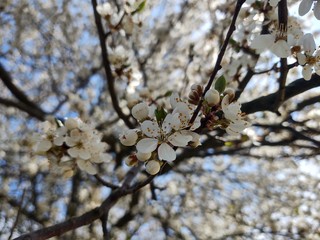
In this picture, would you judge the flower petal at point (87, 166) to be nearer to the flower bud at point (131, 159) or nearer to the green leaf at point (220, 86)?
the flower bud at point (131, 159)

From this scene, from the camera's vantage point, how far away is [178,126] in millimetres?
1178

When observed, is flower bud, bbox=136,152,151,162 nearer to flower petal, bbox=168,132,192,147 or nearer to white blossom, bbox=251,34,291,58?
flower petal, bbox=168,132,192,147

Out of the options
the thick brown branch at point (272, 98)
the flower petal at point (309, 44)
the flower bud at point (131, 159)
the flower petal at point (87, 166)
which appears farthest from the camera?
the flower petal at point (87, 166)

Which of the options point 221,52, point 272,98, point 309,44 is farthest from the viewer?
point 272,98

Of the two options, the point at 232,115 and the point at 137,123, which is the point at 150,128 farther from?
the point at 137,123

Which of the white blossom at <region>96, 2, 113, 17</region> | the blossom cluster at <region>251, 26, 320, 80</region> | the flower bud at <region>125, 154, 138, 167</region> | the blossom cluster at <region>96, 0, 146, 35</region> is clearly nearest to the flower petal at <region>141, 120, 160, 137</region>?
the flower bud at <region>125, 154, 138, 167</region>

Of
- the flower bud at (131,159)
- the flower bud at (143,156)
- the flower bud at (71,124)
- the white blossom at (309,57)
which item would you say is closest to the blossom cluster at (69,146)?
the flower bud at (71,124)

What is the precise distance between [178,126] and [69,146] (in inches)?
28.8

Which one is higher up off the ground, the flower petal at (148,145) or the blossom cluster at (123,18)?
→ the blossom cluster at (123,18)

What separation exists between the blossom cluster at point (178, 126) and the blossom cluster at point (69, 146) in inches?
23.0

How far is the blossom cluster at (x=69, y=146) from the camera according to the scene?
177 cm

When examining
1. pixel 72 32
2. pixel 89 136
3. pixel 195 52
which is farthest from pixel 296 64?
pixel 72 32

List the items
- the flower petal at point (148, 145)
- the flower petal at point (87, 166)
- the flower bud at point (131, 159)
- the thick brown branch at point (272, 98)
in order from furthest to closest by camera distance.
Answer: the flower petal at point (87, 166) → the thick brown branch at point (272, 98) → the flower bud at point (131, 159) → the flower petal at point (148, 145)

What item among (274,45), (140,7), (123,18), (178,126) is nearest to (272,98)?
(274,45)
